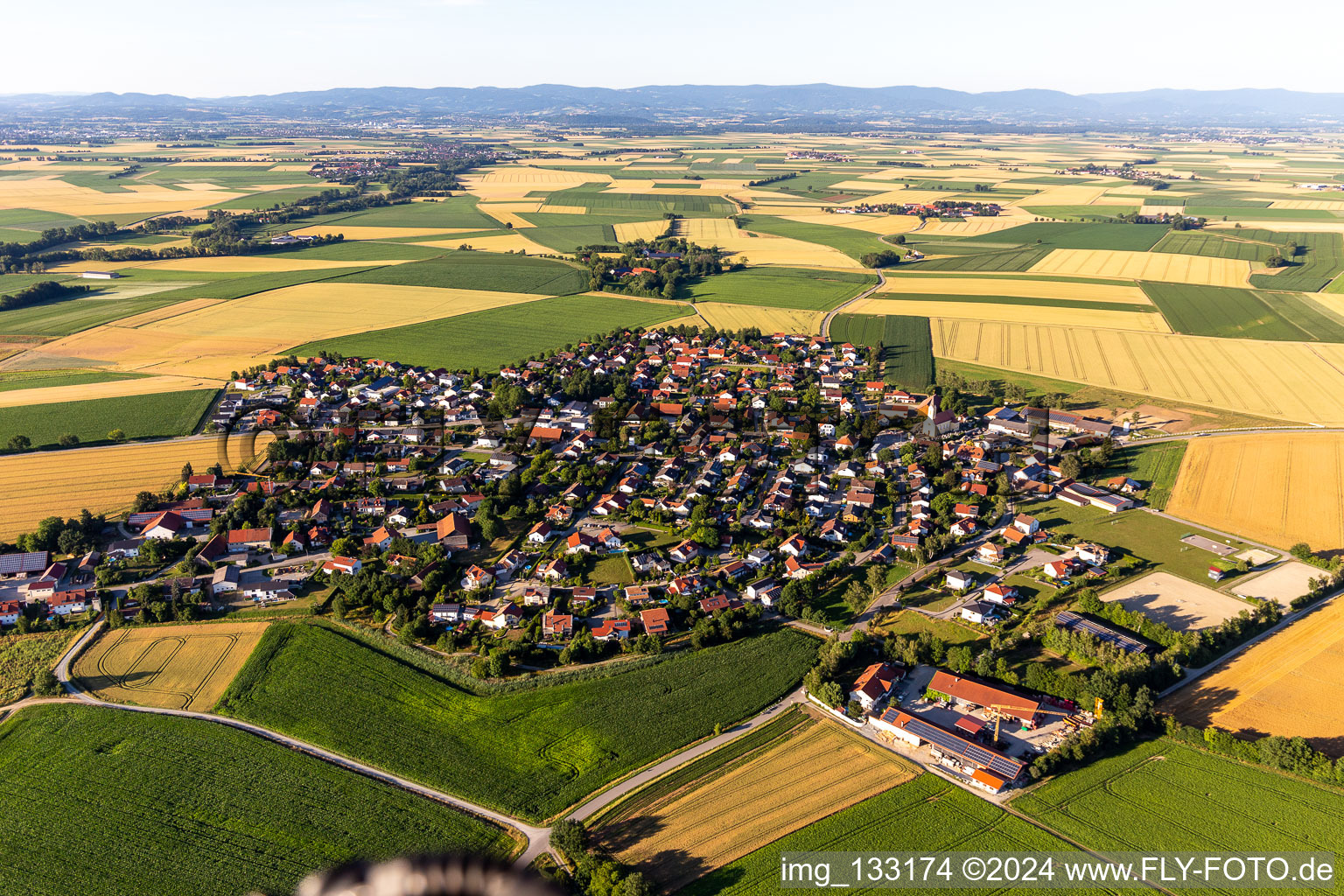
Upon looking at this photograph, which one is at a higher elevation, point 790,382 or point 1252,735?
point 790,382

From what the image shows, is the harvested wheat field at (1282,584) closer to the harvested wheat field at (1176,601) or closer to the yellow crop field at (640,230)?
the harvested wheat field at (1176,601)

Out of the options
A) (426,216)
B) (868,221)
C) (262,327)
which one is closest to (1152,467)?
(262,327)

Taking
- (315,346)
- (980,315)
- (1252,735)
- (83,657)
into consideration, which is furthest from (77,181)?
(1252,735)

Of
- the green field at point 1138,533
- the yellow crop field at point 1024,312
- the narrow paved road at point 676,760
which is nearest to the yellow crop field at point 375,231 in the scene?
the yellow crop field at point 1024,312

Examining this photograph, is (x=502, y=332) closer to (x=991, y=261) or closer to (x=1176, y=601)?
(x=1176, y=601)

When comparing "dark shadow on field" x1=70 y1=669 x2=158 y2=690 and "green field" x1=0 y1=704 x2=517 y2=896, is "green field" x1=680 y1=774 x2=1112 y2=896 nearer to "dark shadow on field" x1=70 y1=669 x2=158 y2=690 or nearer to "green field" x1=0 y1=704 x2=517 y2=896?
"green field" x1=0 y1=704 x2=517 y2=896

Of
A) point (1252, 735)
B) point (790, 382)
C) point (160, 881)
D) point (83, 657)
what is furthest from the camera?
point (790, 382)

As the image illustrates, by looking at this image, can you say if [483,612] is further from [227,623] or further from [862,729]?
[862,729]

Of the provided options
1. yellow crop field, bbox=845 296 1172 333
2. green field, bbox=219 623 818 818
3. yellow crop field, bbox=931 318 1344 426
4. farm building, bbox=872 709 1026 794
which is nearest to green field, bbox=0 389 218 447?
green field, bbox=219 623 818 818
